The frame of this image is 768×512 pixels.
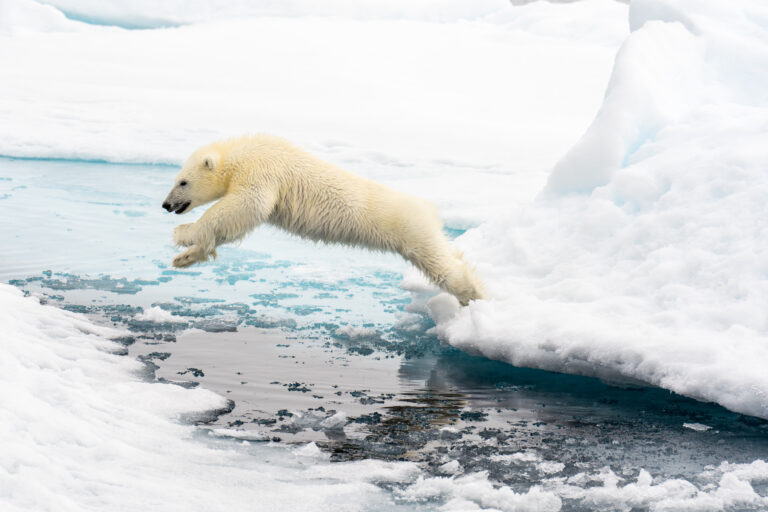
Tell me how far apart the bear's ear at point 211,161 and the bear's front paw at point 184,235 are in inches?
14.9

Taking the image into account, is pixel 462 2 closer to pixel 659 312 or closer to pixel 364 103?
pixel 364 103

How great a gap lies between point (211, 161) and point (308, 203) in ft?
2.00

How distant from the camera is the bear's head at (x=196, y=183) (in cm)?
452

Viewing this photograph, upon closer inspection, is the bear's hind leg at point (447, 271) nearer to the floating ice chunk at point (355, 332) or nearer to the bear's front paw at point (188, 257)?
the floating ice chunk at point (355, 332)

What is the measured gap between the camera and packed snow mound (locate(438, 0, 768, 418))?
3705 millimetres

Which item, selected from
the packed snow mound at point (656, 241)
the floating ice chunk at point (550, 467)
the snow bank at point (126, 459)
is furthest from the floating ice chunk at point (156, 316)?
the floating ice chunk at point (550, 467)

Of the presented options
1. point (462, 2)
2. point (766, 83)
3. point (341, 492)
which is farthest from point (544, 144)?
point (462, 2)

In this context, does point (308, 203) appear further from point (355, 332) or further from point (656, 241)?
point (656, 241)

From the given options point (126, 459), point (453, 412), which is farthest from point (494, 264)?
point (126, 459)

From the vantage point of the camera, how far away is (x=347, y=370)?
13.7ft

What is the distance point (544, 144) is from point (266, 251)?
579cm

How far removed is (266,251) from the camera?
7465 millimetres

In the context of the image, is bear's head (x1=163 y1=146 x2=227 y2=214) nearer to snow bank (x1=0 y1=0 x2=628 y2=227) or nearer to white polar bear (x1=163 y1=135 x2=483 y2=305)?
white polar bear (x1=163 y1=135 x2=483 y2=305)

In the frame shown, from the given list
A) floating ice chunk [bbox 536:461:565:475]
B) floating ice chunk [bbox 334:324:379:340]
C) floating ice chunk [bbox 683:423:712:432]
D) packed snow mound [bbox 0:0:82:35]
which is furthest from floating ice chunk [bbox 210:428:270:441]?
packed snow mound [bbox 0:0:82:35]
